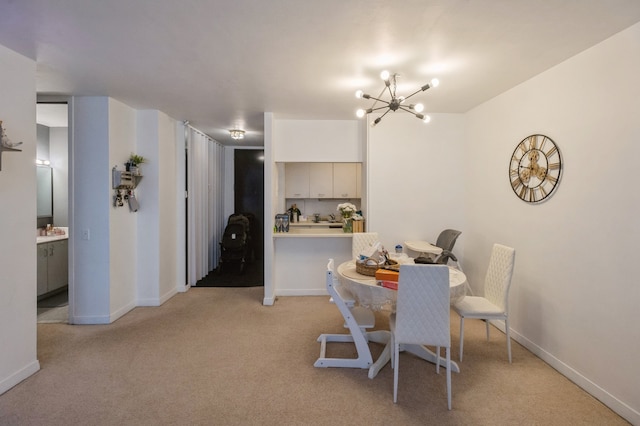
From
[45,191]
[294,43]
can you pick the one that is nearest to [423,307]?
[294,43]

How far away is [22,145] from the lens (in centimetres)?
264

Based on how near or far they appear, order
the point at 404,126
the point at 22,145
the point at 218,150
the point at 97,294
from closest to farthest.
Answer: the point at 22,145
the point at 97,294
the point at 404,126
the point at 218,150

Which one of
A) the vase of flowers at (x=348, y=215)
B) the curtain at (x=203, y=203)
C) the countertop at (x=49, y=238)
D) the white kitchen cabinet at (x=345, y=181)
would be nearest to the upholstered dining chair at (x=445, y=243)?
the vase of flowers at (x=348, y=215)

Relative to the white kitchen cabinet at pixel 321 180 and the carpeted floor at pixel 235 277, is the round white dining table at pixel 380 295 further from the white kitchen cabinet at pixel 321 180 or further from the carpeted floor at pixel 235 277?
the white kitchen cabinet at pixel 321 180

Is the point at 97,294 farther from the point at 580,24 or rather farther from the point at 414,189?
the point at 580,24

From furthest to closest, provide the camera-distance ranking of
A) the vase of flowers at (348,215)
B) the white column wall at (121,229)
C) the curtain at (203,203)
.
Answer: the curtain at (203,203)
the vase of flowers at (348,215)
the white column wall at (121,229)

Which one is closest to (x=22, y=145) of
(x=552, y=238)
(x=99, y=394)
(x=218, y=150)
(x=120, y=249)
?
(x=120, y=249)

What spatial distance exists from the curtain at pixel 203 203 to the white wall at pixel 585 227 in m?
4.56

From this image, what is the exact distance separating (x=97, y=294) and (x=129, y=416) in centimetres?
211

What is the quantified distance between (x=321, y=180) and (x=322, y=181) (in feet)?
0.09

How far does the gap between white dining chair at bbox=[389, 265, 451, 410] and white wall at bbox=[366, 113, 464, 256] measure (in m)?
2.18

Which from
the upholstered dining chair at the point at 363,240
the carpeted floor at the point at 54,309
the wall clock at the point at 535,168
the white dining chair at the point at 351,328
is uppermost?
the wall clock at the point at 535,168

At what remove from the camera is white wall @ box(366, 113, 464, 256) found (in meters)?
4.42

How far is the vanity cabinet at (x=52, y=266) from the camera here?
4266 millimetres
